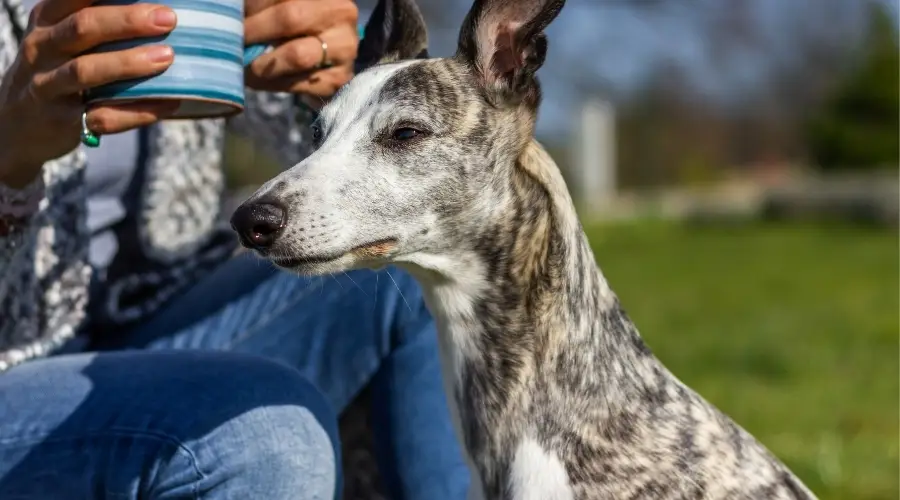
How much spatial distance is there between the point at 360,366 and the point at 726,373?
3153mm

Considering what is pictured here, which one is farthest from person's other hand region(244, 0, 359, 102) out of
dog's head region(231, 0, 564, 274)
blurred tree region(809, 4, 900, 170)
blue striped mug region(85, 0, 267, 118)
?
blurred tree region(809, 4, 900, 170)

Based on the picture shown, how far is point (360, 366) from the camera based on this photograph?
7.79 feet

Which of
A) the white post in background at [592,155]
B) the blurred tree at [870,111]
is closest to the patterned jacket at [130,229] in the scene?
the blurred tree at [870,111]

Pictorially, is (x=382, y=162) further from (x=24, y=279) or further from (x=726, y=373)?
(x=726, y=373)

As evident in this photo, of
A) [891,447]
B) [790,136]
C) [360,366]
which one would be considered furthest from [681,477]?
[790,136]

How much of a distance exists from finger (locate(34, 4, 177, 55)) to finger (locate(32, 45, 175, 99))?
0.02m

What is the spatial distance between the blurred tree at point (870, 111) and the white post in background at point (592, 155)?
3548mm

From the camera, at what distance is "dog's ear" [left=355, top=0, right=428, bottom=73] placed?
7.47 feet

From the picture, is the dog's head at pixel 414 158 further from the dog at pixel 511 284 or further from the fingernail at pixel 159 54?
the fingernail at pixel 159 54

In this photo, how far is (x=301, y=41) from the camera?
217cm

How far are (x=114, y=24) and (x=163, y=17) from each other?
0.25 feet

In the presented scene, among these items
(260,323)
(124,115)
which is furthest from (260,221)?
(260,323)

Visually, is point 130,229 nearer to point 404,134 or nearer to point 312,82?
point 312,82

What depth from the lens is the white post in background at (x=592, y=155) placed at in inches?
784
